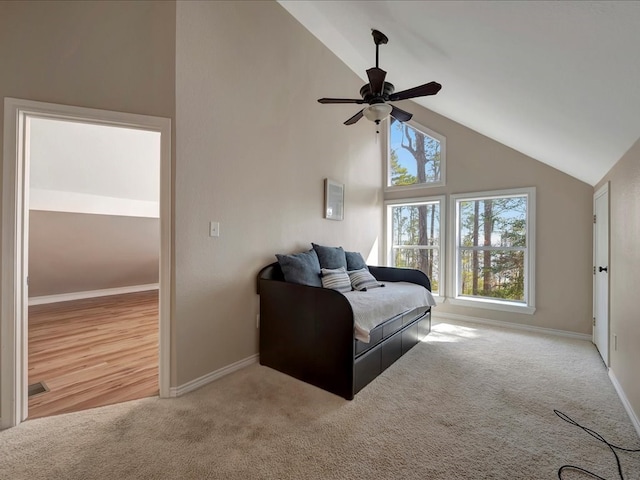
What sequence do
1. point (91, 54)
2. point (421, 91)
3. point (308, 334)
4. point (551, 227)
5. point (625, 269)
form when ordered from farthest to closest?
point (551, 227) < point (308, 334) < point (421, 91) < point (625, 269) < point (91, 54)

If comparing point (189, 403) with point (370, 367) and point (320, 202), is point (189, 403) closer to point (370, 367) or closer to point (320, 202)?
point (370, 367)

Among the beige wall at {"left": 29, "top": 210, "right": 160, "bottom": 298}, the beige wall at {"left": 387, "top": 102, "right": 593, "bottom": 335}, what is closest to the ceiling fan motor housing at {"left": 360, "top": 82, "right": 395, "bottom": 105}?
the beige wall at {"left": 387, "top": 102, "right": 593, "bottom": 335}

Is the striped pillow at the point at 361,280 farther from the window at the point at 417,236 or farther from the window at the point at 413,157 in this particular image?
the window at the point at 413,157

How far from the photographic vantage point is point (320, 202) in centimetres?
373

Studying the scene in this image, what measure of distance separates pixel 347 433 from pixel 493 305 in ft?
10.7

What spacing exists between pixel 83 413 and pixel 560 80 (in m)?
3.73

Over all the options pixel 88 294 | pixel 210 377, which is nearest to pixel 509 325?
pixel 210 377

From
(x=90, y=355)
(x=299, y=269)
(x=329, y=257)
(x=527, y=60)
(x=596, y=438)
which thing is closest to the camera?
(x=527, y=60)

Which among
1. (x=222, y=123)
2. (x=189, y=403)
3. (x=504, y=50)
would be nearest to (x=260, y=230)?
(x=222, y=123)

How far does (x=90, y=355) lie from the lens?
2.97 m

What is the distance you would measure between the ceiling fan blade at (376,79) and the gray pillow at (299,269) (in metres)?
1.72

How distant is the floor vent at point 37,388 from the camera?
223 cm

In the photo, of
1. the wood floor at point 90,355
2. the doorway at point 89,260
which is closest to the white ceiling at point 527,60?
the doorway at point 89,260

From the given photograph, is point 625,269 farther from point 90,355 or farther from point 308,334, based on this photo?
point 90,355
